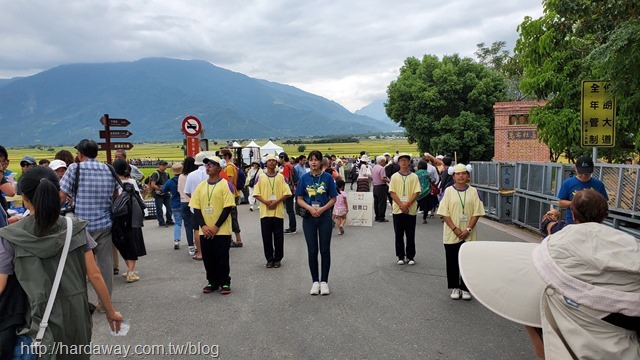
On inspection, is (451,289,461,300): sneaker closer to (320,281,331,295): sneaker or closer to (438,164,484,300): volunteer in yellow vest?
(438,164,484,300): volunteer in yellow vest

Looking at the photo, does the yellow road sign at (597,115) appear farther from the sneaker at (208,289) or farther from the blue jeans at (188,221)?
the blue jeans at (188,221)

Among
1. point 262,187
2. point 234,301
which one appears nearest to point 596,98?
point 262,187

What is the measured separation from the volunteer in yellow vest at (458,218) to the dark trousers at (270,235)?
2.82 meters

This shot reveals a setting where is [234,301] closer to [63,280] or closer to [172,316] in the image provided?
[172,316]

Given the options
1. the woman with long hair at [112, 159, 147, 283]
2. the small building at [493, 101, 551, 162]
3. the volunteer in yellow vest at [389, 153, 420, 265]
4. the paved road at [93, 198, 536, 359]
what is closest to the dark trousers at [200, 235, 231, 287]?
the paved road at [93, 198, 536, 359]

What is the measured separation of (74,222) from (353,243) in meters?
6.84

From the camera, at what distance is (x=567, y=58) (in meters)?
8.73

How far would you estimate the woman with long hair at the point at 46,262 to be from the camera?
89.6 inches

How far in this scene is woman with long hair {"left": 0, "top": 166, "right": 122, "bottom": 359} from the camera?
2.28 m

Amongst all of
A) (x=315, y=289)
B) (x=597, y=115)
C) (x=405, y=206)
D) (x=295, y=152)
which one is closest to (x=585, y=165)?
(x=597, y=115)

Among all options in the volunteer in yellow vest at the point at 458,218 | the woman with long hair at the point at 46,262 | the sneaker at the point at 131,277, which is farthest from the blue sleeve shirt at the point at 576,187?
the sneaker at the point at 131,277

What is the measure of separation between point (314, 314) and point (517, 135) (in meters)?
18.3

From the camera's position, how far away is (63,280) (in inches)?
93.9

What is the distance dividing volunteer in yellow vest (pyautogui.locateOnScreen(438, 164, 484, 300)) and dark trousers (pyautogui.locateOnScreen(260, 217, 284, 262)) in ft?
9.25
